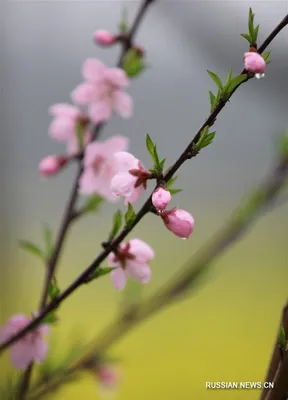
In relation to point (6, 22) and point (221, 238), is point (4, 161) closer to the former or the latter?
point (6, 22)

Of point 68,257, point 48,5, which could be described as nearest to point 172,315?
point 68,257

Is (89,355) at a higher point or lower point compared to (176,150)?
lower

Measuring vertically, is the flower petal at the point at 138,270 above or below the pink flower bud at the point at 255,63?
below

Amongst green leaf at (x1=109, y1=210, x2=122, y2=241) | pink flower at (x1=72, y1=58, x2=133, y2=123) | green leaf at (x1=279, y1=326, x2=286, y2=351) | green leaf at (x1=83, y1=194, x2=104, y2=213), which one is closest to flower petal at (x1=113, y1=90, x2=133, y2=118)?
pink flower at (x1=72, y1=58, x2=133, y2=123)

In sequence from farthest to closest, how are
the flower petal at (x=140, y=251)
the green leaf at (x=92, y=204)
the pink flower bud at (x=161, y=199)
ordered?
the green leaf at (x=92, y=204) → the flower petal at (x=140, y=251) → the pink flower bud at (x=161, y=199)

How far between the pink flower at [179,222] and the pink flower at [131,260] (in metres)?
0.08

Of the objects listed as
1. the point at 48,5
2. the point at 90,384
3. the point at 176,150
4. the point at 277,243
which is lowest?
the point at 90,384

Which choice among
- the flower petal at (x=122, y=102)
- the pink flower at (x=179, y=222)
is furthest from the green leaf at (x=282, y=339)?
the flower petal at (x=122, y=102)

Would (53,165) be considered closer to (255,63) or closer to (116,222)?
(116,222)

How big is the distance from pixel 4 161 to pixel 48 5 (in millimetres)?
232

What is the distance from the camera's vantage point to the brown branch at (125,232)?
1.12ft

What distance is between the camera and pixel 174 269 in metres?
0.63

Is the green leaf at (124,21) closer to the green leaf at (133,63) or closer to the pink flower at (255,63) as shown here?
the green leaf at (133,63)

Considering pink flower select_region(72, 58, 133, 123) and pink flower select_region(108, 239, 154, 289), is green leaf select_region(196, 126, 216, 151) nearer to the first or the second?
pink flower select_region(108, 239, 154, 289)
